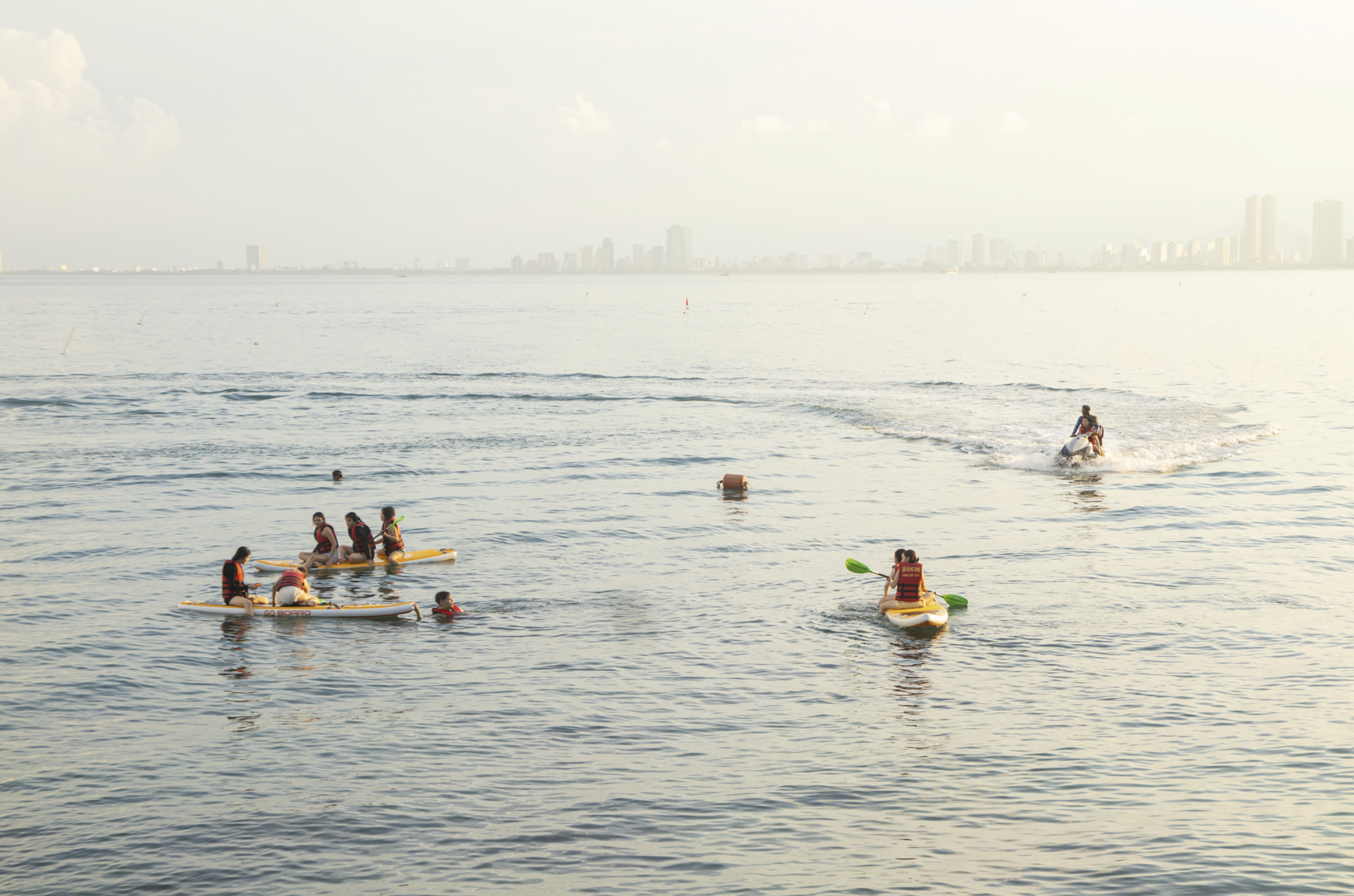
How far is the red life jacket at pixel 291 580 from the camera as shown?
24.9m

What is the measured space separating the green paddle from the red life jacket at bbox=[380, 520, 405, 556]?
1213 cm

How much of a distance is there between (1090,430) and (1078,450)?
3.85ft

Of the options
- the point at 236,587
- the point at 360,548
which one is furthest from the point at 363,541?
the point at 236,587

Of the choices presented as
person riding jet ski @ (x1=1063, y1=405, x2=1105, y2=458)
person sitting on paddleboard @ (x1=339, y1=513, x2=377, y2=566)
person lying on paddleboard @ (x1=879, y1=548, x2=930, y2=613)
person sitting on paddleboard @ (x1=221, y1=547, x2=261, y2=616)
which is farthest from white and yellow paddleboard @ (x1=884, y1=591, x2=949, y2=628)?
person riding jet ski @ (x1=1063, y1=405, x2=1105, y2=458)

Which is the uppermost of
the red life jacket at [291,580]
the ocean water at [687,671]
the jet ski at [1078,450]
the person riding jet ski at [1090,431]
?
the person riding jet ski at [1090,431]

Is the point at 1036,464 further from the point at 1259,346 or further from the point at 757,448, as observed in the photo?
the point at 1259,346

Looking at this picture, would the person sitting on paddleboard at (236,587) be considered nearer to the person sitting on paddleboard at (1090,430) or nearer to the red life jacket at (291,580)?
the red life jacket at (291,580)

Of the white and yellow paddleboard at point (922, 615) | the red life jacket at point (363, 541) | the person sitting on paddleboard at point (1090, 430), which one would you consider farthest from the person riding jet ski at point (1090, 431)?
the red life jacket at point (363, 541)

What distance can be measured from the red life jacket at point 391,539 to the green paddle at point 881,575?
12.1 meters

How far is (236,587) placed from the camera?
24.6 metres

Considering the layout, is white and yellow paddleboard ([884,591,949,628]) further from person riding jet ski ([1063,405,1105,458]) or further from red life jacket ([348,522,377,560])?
person riding jet ski ([1063,405,1105,458])

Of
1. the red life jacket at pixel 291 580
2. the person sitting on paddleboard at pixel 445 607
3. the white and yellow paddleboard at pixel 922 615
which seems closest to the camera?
the white and yellow paddleboard at pixel 922 615

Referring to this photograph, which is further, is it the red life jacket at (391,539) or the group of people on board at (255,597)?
the red life jacket at (391,539)

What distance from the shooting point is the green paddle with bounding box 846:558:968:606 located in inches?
971
